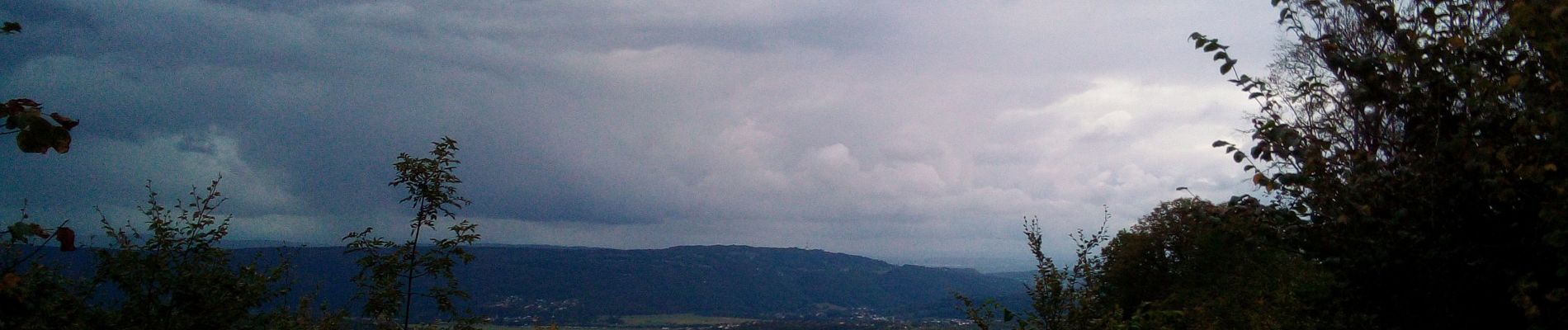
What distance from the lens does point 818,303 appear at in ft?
591

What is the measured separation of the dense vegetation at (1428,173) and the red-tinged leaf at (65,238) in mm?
8579

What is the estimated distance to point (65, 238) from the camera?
4.14 m

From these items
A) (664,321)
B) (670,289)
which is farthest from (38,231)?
(670,289)

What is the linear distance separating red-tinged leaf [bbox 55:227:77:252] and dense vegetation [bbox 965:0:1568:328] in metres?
8.58

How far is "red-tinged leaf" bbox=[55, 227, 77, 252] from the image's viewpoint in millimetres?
4086

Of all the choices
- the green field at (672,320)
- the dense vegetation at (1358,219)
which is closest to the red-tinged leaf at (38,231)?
the dense vegetation at (1358,219)

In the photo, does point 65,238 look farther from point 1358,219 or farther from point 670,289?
point 670,289

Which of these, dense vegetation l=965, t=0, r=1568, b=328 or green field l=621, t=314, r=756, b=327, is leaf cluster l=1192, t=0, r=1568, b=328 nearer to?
dense vegetation l=965, t=0, r=1568, b=328

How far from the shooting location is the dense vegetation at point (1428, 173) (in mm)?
6223

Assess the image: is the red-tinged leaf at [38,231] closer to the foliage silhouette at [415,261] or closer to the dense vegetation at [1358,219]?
the dense vegetation at [1358,219]

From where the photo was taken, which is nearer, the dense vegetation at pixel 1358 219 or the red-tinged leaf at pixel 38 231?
the red-tinged leaf at pixel 38 231

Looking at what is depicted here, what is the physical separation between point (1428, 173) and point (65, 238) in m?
9.47

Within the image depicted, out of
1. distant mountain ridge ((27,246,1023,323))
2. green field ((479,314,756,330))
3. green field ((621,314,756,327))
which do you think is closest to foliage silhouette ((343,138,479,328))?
distant mountain ridge ((27,246,1023,323))

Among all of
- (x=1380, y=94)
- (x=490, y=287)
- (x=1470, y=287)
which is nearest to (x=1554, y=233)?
(x=1470, y=287)
